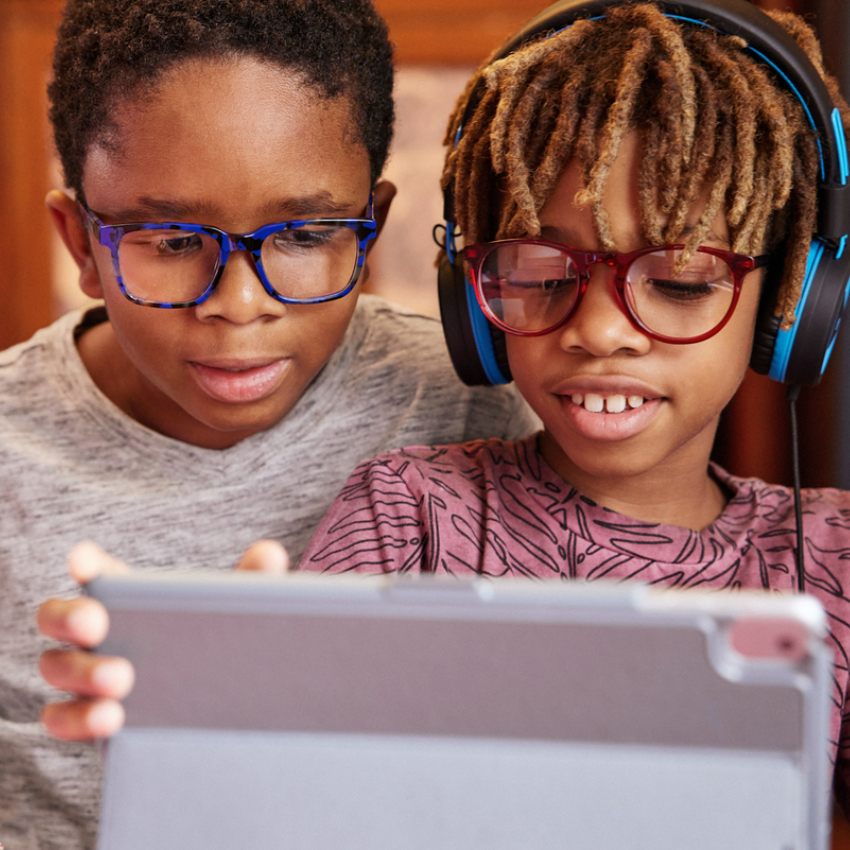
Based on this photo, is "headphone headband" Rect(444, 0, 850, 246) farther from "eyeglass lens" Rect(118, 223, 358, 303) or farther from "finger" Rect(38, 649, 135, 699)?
"finger" Rect(38, 649, 135, 699)

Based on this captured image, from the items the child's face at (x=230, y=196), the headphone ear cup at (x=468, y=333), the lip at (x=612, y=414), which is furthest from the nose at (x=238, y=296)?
the lip at (x=612, y=414)

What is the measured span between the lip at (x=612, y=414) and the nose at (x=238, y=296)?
0.33 m

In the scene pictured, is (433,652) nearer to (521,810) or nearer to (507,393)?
(521,810)

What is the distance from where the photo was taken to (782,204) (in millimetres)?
856

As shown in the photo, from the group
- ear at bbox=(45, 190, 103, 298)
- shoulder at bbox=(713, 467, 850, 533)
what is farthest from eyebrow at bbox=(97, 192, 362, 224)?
shoulder at bbox=(713, 467, 850, 533)

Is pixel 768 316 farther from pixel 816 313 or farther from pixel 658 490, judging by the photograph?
pixel 658 490

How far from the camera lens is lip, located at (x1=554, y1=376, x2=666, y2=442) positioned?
90 cm

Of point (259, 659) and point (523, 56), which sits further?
point (523, 56)

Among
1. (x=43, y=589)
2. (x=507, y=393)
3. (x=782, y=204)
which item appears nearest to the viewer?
(x=782, y=204)

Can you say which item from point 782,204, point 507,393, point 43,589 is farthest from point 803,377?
point 43,589

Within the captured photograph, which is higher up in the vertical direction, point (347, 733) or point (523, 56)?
point (523, 56)

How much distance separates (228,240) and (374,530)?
0.34 metres

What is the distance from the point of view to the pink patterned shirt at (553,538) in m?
0.94

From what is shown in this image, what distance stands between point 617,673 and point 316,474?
78 cm
